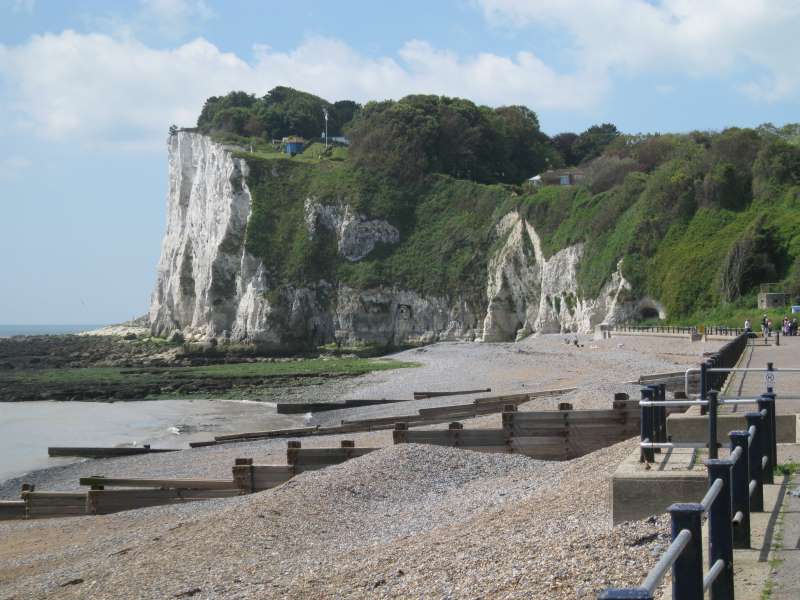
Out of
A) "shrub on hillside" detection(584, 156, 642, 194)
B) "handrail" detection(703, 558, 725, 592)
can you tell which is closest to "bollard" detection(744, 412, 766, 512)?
"handrail" detection(703, 558, 725, 592)

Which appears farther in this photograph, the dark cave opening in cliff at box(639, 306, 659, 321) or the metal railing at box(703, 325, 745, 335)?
the dark cave opening in cliff at box(639, 306, 659, 321)

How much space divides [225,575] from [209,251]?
314 feet

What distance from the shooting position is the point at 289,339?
94500 millimetres

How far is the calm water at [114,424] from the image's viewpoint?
97.7ft

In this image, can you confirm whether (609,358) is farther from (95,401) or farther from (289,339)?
(289,339)

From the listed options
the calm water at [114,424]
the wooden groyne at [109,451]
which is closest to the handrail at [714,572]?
the wooden groyne at [109,451]

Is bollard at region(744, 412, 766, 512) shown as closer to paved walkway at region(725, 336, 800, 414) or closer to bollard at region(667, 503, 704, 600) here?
bollard at region(667, 503, 704, 600)

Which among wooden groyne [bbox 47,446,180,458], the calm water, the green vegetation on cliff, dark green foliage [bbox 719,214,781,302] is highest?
the green vegetation on cliff

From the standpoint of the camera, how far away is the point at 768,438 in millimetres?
8422

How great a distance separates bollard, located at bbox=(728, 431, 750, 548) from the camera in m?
5.91

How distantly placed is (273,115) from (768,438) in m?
138

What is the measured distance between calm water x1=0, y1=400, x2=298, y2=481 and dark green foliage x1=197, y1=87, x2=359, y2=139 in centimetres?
8801

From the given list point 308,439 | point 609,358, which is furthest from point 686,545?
point 609,358

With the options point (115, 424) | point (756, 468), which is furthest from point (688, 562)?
point (115, 424)
